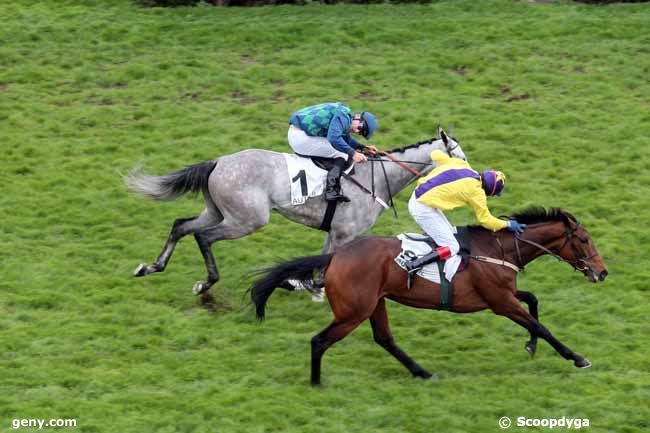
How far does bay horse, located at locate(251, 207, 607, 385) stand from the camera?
800 centimetres

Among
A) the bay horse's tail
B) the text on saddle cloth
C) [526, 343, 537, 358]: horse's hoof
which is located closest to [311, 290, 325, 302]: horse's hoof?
the text on saddle cloth

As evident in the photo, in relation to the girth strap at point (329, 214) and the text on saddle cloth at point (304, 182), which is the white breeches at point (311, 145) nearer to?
the text on saddle cloth at point (304, 182)

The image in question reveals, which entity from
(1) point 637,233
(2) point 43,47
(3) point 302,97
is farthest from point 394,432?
→ (2) point 43,47

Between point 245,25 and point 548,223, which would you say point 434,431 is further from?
point 245,25

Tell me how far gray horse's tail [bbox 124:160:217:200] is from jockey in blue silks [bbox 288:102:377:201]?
85 centimetres

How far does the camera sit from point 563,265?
10586 mm

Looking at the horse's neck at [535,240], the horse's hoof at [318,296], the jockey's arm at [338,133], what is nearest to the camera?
the horse's neck at [535,240]

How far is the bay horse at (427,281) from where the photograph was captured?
315 inches

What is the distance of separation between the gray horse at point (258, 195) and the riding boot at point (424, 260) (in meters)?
1.61

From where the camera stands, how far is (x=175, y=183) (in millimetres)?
9797

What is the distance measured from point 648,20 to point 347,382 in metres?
9.84

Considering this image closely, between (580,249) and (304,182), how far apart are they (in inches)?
99.5

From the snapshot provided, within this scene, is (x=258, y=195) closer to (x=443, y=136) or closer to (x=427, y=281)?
(x=443, y=136)

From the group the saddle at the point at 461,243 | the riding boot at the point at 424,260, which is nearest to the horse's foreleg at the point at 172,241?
the saddle at the point at 461,243
